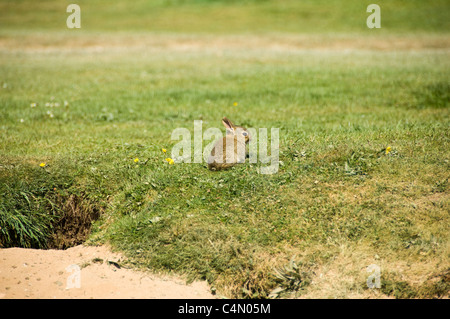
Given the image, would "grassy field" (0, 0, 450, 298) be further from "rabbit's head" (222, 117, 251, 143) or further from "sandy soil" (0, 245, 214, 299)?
"rabbit's head" (222, 117, 251, 143)

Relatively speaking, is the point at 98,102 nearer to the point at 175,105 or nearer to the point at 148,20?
the point at 175,105

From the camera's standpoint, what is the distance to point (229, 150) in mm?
6629

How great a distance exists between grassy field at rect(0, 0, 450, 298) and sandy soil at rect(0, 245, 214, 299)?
201 millimetres

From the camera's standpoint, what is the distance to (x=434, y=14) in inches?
1077

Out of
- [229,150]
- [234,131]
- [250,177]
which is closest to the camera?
[250,177]

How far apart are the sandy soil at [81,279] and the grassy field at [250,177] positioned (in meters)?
0.20

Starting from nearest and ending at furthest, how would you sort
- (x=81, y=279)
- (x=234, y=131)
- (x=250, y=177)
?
1. (x=81, y=279)
2. (x=250, y=177)
3. (x=234, y=131)

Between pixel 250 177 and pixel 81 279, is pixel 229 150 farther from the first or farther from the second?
pixel 81 279

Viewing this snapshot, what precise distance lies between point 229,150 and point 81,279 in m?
2.70

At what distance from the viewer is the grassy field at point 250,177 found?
5.38 metres

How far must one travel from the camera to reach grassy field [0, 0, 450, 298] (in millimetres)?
5375

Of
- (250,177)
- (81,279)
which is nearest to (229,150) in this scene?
(250,177)

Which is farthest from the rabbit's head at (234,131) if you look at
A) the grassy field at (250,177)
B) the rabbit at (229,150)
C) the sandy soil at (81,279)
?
the sandy soil at (81,279)
